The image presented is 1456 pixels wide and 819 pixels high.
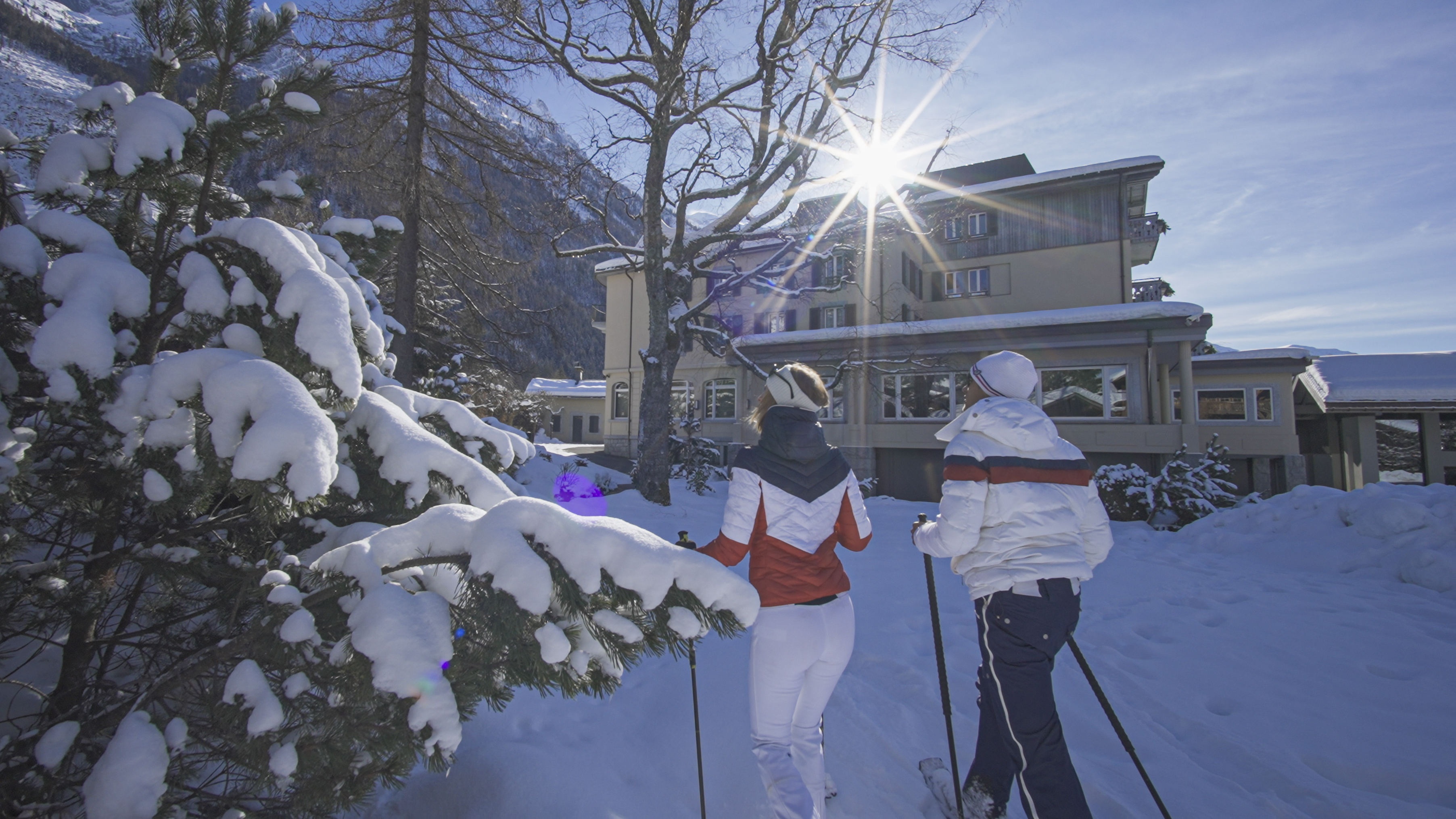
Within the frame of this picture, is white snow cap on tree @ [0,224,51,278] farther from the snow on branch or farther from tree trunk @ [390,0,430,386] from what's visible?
tree trunk @ [390,0,430,386]

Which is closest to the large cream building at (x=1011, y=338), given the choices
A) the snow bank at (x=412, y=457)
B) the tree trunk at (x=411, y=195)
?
the tree trunk at (x=411, y=195)

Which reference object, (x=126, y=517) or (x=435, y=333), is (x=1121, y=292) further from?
(x=126, y=517)

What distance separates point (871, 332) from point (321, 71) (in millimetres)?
14585

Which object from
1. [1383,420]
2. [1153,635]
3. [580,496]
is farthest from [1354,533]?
[1383,420]

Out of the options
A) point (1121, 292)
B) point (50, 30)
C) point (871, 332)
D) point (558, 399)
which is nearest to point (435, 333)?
point (871, 332)

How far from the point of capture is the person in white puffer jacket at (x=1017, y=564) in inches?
93.7

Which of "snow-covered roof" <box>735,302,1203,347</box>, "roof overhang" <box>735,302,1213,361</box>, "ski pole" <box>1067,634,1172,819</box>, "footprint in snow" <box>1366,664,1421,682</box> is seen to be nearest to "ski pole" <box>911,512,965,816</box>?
"ski pole" <box>1067,634,1172,819</box>

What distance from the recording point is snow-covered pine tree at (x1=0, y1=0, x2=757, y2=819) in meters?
1.42

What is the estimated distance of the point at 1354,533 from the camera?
7.25 m

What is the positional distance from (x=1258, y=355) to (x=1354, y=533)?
11580 mm

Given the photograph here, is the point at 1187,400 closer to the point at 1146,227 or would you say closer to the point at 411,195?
the point at 1146,227

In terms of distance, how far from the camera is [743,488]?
96.7 inches

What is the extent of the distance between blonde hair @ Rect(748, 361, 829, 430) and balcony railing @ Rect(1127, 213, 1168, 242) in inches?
819

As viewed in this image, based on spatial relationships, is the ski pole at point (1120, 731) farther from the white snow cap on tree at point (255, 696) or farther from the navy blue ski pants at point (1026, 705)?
the white snow cap on tree at point (255, 696)
